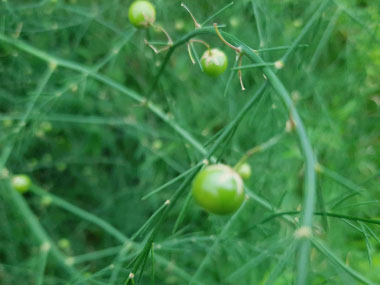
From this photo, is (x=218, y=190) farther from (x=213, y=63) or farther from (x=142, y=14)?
(x=142, y=14)

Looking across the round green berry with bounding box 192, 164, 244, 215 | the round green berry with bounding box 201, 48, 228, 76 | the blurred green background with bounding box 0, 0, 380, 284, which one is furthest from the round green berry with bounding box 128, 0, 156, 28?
the round green berry with bounding box 192, 164, 244, 215

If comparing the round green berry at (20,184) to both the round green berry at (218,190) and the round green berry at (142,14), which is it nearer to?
the round green berry at (142,14)

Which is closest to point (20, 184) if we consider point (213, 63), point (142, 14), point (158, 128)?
point (158, 128)

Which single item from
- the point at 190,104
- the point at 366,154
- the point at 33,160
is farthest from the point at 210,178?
the point at 33,160

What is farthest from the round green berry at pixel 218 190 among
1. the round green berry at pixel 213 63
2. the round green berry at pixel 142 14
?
the round green berry at pixel 142 14

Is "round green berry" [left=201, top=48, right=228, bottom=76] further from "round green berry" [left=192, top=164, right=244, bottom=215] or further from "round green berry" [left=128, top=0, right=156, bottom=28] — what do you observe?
"round green berry" [left=192, top=164, right=244, bottom=215]

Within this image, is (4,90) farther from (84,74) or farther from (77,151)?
(84,74)
